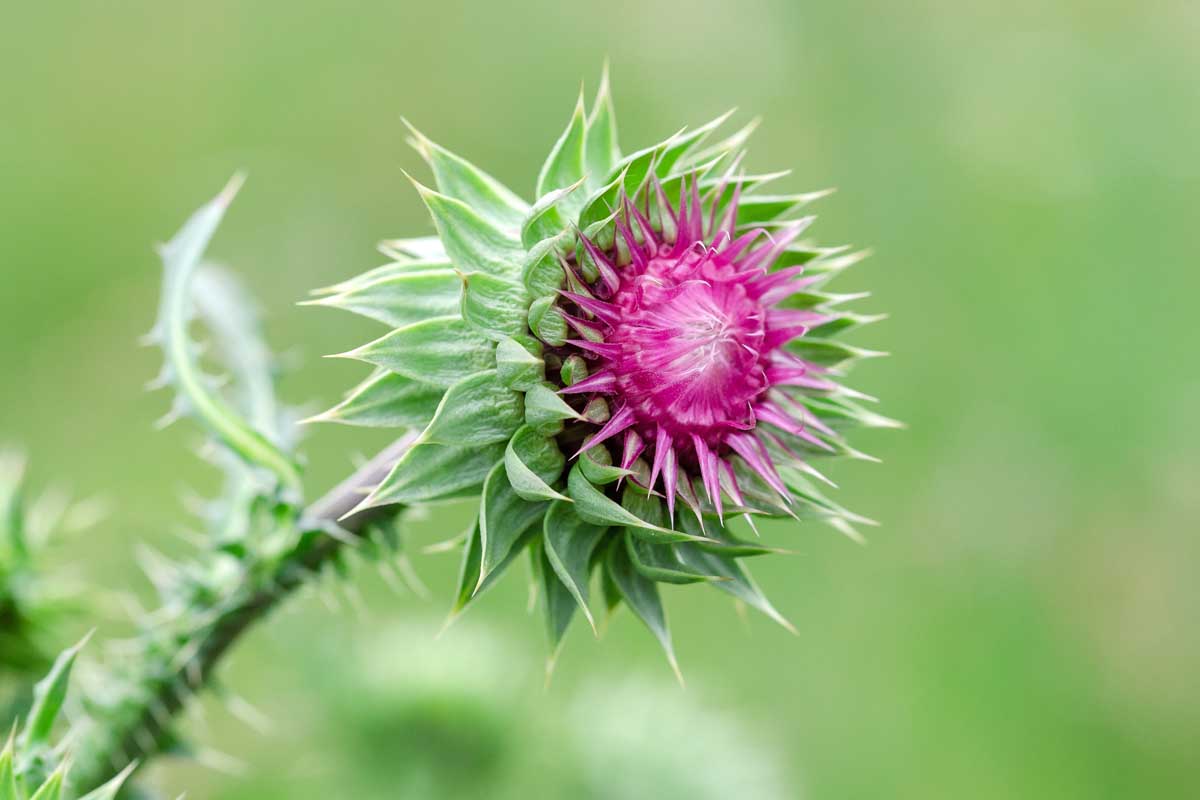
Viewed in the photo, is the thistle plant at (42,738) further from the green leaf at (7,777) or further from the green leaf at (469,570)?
the green leaf at (469,570)

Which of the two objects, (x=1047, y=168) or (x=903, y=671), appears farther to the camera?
(x=1047, y=168)

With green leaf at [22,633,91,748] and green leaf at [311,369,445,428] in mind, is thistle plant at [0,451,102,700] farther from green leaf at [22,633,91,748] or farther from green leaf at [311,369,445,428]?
green leaf at [311,369,445,428]

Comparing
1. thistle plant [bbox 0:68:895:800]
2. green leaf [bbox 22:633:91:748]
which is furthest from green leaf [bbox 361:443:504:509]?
green leaf [bbox 22:633:91:748]

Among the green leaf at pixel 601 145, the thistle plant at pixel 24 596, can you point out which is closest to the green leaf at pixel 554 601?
the green leaf at pixel 601 145

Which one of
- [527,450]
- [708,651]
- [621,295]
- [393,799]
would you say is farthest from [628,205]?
[708,651]

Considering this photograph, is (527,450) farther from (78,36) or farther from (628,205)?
(78,36)
